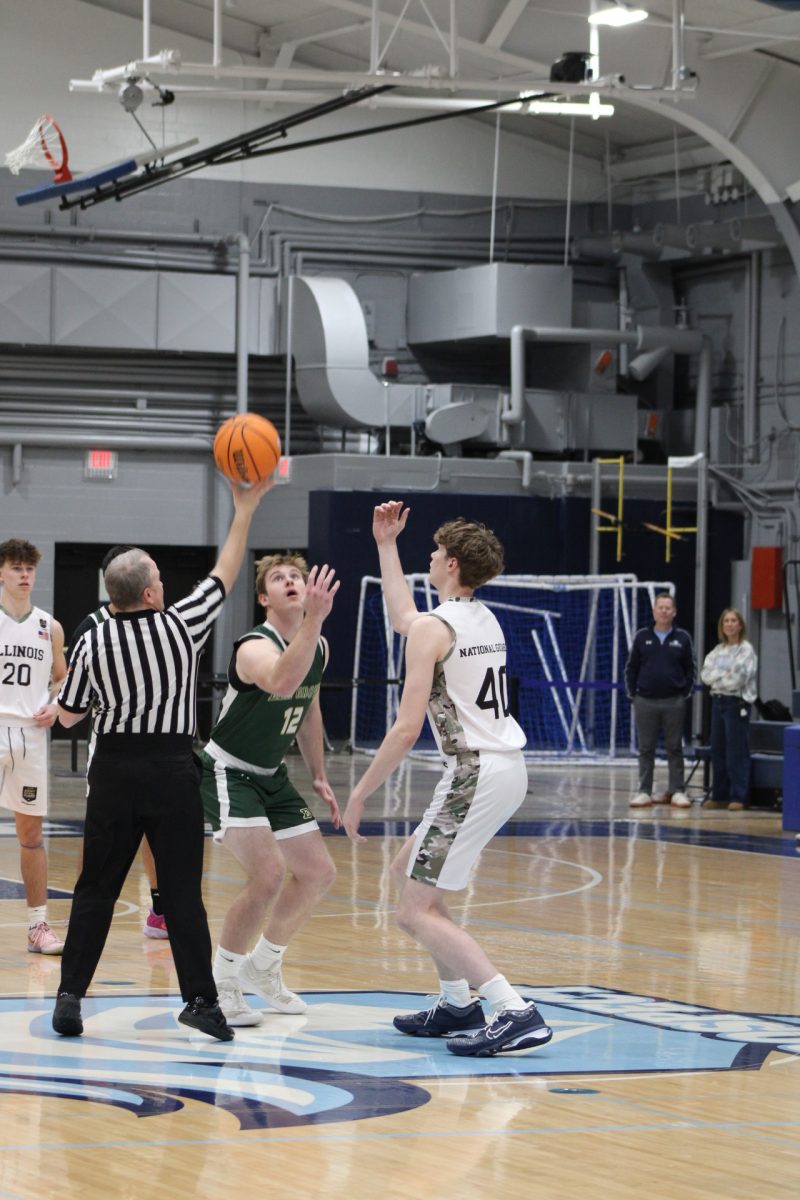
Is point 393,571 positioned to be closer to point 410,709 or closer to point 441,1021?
point 410,709

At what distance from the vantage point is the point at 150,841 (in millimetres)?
6488

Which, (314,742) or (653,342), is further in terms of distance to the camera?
(653,342)

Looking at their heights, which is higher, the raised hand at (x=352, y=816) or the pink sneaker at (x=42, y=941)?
the raised hand at (x=352, y=816)

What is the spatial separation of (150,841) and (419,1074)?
1.24 m

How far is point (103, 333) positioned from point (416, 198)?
4757mm

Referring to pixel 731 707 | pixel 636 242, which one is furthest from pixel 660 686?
pixel 636 242

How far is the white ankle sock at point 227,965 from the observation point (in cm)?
688

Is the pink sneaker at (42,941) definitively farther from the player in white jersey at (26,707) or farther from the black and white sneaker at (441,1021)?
the black and white sneaker at (441,1021)

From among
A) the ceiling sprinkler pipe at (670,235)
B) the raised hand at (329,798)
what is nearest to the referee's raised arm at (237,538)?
the raised hand at (329,798)

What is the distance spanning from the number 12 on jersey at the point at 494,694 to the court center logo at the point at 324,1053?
1.18m

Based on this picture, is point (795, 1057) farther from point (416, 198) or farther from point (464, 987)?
point (416, 198)

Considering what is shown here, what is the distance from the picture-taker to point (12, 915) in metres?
9.88

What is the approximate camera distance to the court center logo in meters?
5.66

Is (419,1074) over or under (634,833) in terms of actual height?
over
